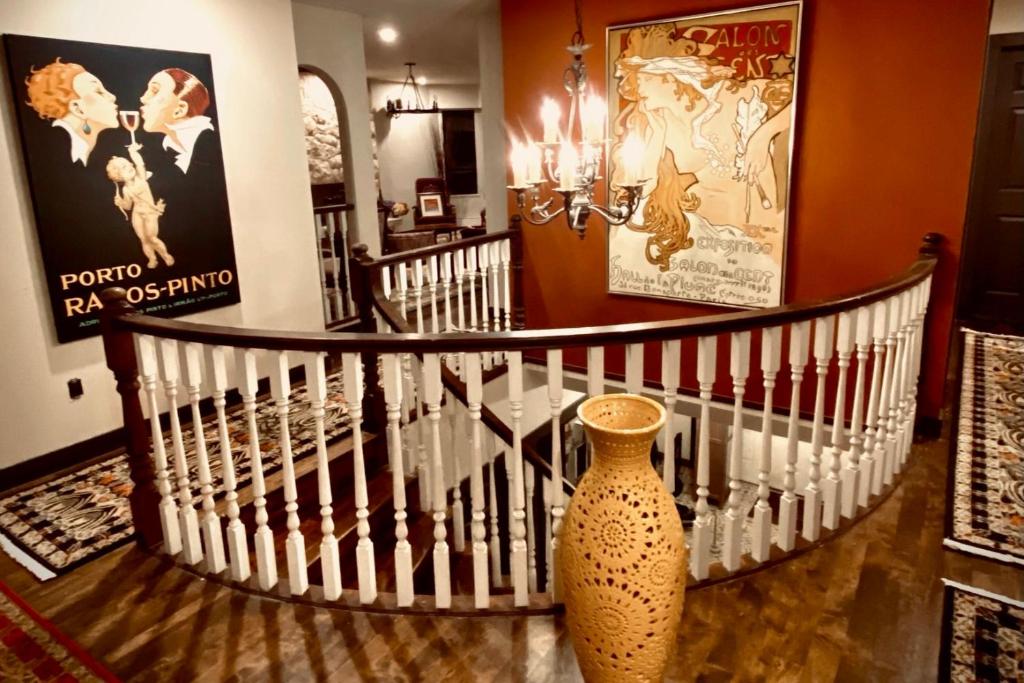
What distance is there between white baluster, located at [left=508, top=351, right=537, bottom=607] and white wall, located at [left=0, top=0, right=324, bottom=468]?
8.78ft

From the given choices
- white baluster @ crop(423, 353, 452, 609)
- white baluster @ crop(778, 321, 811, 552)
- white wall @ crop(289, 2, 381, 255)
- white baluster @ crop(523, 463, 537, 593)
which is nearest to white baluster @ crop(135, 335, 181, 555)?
white baluster @ crop(423, 353, 452, 609)

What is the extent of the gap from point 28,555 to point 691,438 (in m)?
5.41

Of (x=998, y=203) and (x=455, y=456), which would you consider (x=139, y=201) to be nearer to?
(x=455, y=456)

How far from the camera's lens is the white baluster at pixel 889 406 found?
2660mm

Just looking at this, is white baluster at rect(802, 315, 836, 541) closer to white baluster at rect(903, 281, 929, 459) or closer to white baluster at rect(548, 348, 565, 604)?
white baluster at rect(903, 281, 929, 459)

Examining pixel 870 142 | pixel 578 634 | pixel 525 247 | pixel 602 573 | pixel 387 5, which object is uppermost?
pixel 387 5

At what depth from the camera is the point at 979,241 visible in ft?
18.3

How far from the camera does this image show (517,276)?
5.40 meters

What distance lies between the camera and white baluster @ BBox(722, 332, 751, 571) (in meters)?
2.14

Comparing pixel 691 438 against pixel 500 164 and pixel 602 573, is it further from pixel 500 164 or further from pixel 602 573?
pixel 602 573

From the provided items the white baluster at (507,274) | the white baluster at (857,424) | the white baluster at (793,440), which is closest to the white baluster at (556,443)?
the white baluster at (793,440)

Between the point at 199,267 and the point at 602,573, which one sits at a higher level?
the point at 199,267

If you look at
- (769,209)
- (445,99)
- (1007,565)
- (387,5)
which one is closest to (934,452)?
(1007,565)

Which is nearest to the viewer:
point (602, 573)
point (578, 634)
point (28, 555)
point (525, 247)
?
point (602, 573)
